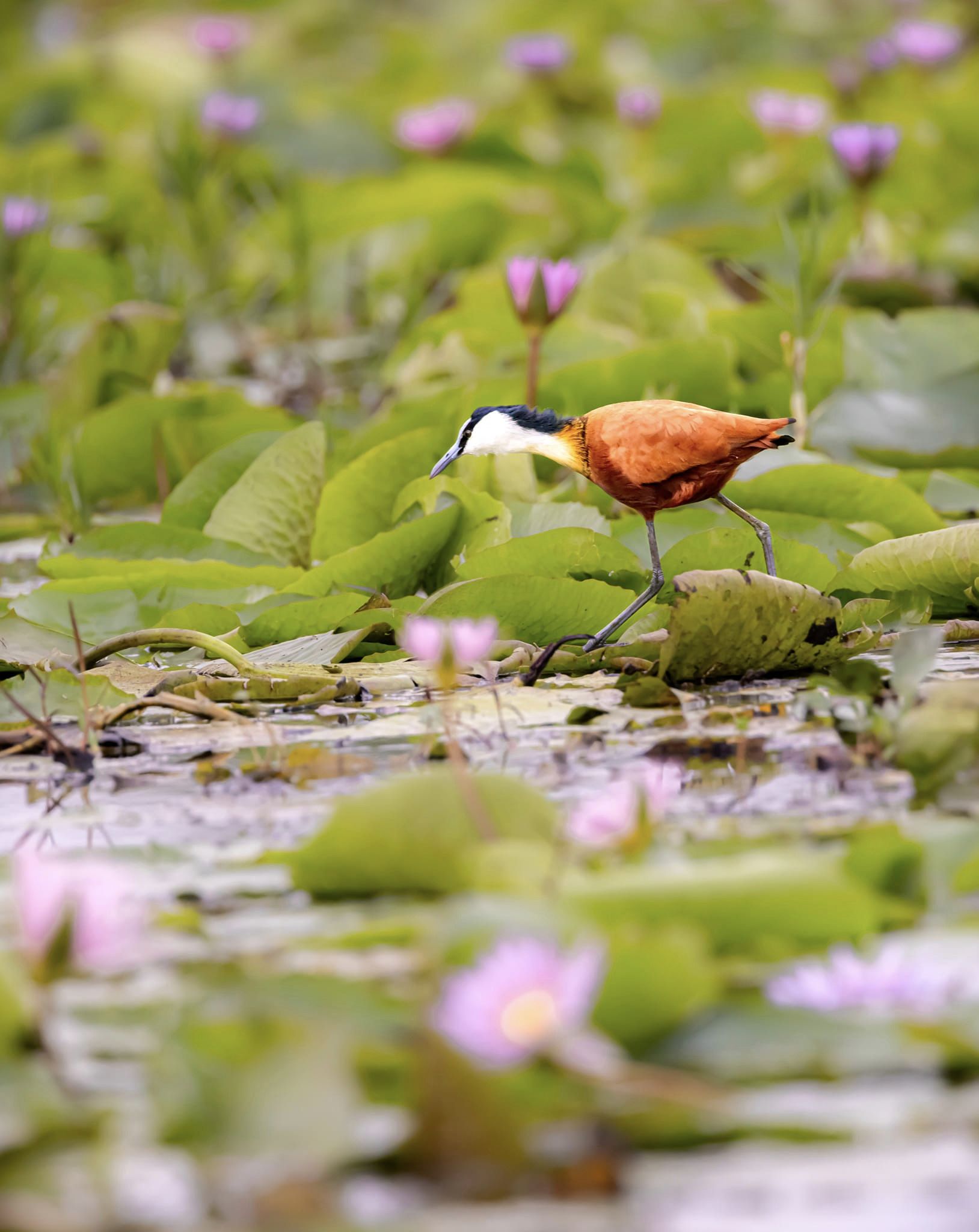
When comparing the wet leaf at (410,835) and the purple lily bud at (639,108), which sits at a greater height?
the purple lily bud at (639,108)

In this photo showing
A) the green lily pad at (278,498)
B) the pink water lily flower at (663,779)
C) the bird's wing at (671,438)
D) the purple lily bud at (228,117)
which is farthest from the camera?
the purple lily bud at (228,117)

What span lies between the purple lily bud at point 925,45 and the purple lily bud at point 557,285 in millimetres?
4262

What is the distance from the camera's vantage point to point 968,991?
117 centimetres

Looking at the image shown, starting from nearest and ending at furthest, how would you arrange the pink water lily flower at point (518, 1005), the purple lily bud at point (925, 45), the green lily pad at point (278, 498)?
the pink water lily flower at point (518, 1005) < the green lily pad at point (278, 498) < the purple lily bud at point (925, 45)

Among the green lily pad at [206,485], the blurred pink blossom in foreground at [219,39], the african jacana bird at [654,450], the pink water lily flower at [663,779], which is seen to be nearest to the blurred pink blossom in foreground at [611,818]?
the pink water lily flower at [663,779]

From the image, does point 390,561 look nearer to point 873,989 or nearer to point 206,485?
point 206,485

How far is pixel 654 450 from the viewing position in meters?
2.26

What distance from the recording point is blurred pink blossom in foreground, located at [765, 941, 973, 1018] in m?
A: 1.15

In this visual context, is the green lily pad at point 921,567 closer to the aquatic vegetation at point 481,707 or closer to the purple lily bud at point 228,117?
the aquatic vegetation at point 481,707

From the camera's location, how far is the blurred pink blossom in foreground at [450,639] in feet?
4.72

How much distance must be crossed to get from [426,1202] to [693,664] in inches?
48.0

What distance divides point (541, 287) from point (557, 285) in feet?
0.10

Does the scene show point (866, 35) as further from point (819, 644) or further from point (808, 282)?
point (819, 644)

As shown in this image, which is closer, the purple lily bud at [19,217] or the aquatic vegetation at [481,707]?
the aquatic vegetation at [481,707]
